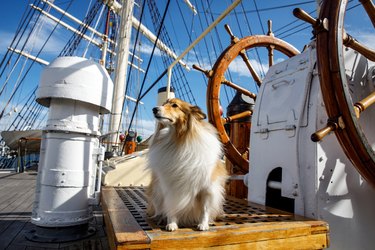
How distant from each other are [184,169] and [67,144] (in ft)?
3.95

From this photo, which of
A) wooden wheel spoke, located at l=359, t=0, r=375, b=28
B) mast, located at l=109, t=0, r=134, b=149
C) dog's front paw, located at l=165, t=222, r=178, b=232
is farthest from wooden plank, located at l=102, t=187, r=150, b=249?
mast, located at l=109, t=0, r=134, b=149

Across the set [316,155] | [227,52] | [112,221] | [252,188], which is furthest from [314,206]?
[227,52]

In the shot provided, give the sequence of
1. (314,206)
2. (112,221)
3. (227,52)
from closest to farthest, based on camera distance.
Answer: (112,221)
(314,206)
(227,52)

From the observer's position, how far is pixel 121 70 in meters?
7.89

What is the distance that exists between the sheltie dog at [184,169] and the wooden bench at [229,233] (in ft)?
0.28

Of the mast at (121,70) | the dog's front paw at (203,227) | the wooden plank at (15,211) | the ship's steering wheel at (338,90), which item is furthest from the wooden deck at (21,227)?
the mast at (121,70)

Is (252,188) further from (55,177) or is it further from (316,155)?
(55,177)

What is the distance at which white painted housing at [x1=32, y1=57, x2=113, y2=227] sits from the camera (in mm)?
2061

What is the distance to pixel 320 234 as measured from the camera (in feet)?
4.69

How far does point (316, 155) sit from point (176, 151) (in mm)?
877

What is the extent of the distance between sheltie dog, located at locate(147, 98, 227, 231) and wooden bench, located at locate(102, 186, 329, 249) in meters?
0.08

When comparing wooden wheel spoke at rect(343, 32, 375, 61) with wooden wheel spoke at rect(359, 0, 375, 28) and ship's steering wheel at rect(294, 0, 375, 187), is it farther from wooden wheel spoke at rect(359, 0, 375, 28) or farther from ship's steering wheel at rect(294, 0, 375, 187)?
wooden wheel spoke at rect(359, 0, 375, 28)

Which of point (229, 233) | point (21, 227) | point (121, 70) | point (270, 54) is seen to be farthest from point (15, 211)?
point (121, 70)

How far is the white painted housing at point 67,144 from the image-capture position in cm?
206
